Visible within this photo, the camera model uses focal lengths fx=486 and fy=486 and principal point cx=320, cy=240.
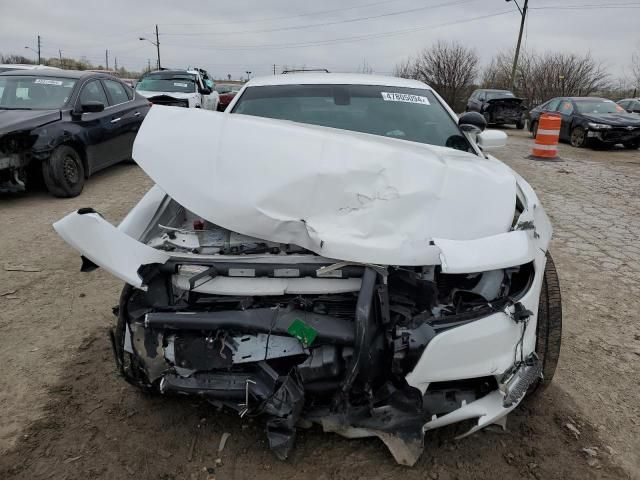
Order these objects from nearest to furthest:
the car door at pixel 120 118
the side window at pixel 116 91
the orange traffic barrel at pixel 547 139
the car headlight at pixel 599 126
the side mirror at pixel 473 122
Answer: the side mirror at pixel 473 122 < the car door at pixel 120 118 < the side window at pixel 116 91 < the orange traffic barrel at pixel 547 139 < the car headlight at pixel 599 126

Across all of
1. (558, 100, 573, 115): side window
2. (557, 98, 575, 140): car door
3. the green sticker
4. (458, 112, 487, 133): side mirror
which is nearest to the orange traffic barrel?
(557, 98, 575, 140): car door

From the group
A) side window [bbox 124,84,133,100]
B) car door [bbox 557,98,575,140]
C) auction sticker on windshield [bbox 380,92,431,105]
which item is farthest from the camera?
car door [bbox 557,98,575,140]

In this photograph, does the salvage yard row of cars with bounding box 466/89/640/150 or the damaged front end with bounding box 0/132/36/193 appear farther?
the salvage yard row of cars with bounding box 466/89/640/150

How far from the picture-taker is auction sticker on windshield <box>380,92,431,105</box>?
3.61 meters

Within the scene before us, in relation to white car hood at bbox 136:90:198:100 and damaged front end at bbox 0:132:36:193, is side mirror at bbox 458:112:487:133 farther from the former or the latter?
white car hood at bbox 136:90:198:100

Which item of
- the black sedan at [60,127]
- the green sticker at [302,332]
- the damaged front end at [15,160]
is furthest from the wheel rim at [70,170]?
the green sticker at [302,332]

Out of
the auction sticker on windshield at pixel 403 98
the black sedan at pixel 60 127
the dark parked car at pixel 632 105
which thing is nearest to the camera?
the auction sticker on windshield at pixel 403 98

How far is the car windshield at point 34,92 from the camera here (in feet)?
21.5

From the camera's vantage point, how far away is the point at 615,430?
236cm

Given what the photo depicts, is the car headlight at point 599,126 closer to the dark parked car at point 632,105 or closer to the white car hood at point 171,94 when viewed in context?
the dark parked car at point 632,105

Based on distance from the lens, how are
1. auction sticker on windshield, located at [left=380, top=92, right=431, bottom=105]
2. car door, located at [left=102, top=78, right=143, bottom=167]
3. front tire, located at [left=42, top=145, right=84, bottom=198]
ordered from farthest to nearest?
1. car door, located at [left=102, top=78, right=143, bottom=167]
2. front tire, located at [left=42, top=145, right=84, bottom=198]
3. auction sticker on windshield, located at [left=380, top=92, right=431, bottom=105]

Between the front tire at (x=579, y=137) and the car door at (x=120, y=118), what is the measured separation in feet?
35.2

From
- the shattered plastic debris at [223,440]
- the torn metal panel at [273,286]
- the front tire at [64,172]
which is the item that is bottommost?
the shattered plastic debris at [223,440]

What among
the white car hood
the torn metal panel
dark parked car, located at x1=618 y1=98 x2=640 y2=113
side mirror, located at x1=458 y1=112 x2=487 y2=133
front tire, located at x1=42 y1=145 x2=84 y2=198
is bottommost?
front tire, located at x1=42 y1=145 x2=84 y2=198
